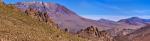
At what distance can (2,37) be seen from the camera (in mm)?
37844

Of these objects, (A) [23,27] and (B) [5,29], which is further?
(A) [23,27]

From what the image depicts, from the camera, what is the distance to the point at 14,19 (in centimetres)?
5066

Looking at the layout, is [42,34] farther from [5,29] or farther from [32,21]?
[32,21]

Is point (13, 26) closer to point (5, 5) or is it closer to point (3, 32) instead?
point (3, 32)

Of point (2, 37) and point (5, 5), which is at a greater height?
point (5, 5)

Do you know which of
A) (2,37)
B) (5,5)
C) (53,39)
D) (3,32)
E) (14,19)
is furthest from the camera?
(5,5)

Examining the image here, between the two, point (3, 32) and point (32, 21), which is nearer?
point (3, 32)

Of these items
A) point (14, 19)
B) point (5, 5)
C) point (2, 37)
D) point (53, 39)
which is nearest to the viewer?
point (2, 37)

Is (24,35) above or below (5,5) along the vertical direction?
below

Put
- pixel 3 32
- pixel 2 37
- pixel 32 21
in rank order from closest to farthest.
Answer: pixel 2 37 → pixel 3 32 → pixel 32 21

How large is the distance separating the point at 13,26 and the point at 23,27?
48.1 inches

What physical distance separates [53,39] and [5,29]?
524cm

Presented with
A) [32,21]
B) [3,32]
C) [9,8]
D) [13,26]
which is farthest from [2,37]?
[9,8]

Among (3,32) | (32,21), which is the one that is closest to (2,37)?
(3,32)
